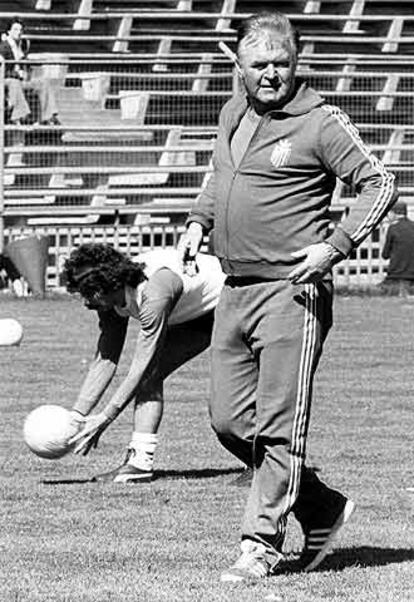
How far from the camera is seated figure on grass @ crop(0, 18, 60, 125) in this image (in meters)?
25.4

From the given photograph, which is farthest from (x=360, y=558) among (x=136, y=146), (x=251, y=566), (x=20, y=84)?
(x=136, y=146)

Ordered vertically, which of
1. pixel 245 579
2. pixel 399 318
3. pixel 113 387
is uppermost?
pixel 245 579

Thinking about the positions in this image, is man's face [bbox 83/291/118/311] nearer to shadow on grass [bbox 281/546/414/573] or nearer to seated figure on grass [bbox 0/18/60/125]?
shadow on grass [bbox 281/546/414/573]

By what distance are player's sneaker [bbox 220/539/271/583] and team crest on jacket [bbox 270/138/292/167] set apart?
4.61 ft

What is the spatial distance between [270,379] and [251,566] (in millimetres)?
703

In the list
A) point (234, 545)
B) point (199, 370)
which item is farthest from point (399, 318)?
point (234, 545)

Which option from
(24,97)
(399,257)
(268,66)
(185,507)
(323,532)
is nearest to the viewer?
(268,66)

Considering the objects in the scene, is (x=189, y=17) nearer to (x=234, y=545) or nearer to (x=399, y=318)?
(x=399, y=318)

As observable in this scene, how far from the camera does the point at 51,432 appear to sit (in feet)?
28.8

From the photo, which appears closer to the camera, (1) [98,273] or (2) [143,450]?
(1) [98,273]

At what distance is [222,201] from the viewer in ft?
21.1

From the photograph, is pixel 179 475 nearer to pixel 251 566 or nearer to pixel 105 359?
pixel 105 359

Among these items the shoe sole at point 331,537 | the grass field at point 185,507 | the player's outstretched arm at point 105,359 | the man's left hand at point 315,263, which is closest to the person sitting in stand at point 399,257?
the grass field at point 185,507

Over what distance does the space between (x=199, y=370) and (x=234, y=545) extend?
8.74 m
